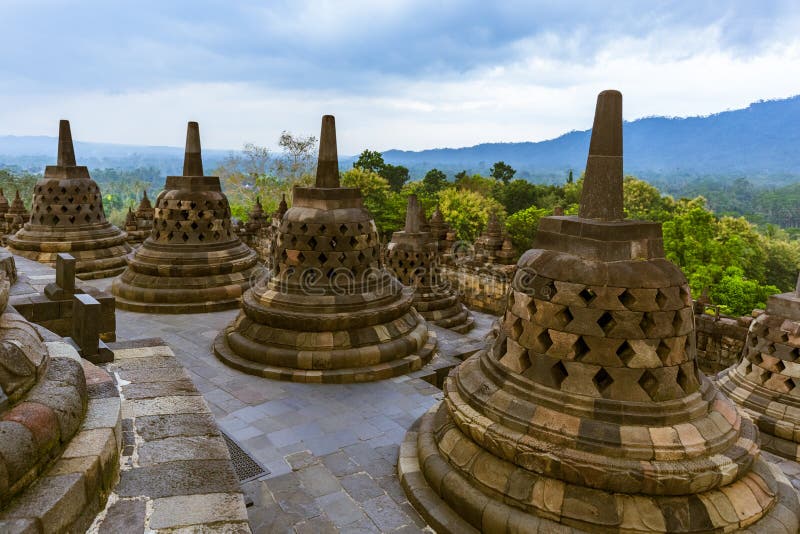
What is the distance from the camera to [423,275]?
13258 millimetres

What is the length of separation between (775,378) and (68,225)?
16453mm

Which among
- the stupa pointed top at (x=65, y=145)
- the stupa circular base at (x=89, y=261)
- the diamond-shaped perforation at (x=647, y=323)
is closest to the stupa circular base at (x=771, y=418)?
the diamond-shaped perforation at (x=647, y=323)

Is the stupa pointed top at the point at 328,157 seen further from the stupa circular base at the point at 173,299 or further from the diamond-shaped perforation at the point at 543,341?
the diamond-shaped perforation at the point at 543,341

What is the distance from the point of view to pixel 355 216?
8969mm

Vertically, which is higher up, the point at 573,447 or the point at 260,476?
the point at 573,447

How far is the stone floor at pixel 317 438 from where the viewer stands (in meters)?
4.81

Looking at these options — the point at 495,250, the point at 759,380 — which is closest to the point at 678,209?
the point at 495,250

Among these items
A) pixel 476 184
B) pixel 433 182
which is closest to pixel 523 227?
pixel 476 184

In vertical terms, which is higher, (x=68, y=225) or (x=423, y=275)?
(x=68, y=225)

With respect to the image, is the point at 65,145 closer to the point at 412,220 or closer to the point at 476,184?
the point at 412,220

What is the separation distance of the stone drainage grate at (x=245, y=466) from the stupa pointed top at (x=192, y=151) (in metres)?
8.55

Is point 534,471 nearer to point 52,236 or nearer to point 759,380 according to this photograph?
point 759,380

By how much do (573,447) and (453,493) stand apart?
111 cm

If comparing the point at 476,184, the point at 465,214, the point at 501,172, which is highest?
the point at 501,172
